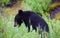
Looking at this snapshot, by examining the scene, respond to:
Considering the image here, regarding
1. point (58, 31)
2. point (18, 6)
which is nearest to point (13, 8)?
point (18, 6)

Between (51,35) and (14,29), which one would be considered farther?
(51,35)

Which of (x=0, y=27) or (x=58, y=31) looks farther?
(x=58, y=31)

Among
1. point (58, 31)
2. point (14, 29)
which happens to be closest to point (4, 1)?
point (58, 31)

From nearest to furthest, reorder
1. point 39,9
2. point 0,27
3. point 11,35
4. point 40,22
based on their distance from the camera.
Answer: point 11,35 → point 0,27 → point 40,22 → point 39,9

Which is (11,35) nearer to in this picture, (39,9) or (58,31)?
(58,31)

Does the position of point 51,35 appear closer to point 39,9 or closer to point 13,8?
point 39,9

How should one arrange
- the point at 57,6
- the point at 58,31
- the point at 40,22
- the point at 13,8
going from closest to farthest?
1. the point at 40,22
2. the point at 58,31
3. the point at 57,6
4. the point at 13,8

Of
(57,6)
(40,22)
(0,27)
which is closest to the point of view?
(0,27)

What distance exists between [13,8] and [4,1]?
0.42 m

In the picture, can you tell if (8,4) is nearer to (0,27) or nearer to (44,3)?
(44,3)

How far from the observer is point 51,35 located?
147 inches

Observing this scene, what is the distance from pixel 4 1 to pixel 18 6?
49 cm

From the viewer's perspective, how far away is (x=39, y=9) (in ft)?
21.9

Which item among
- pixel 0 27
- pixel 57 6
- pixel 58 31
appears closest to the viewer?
pixel 0 27
